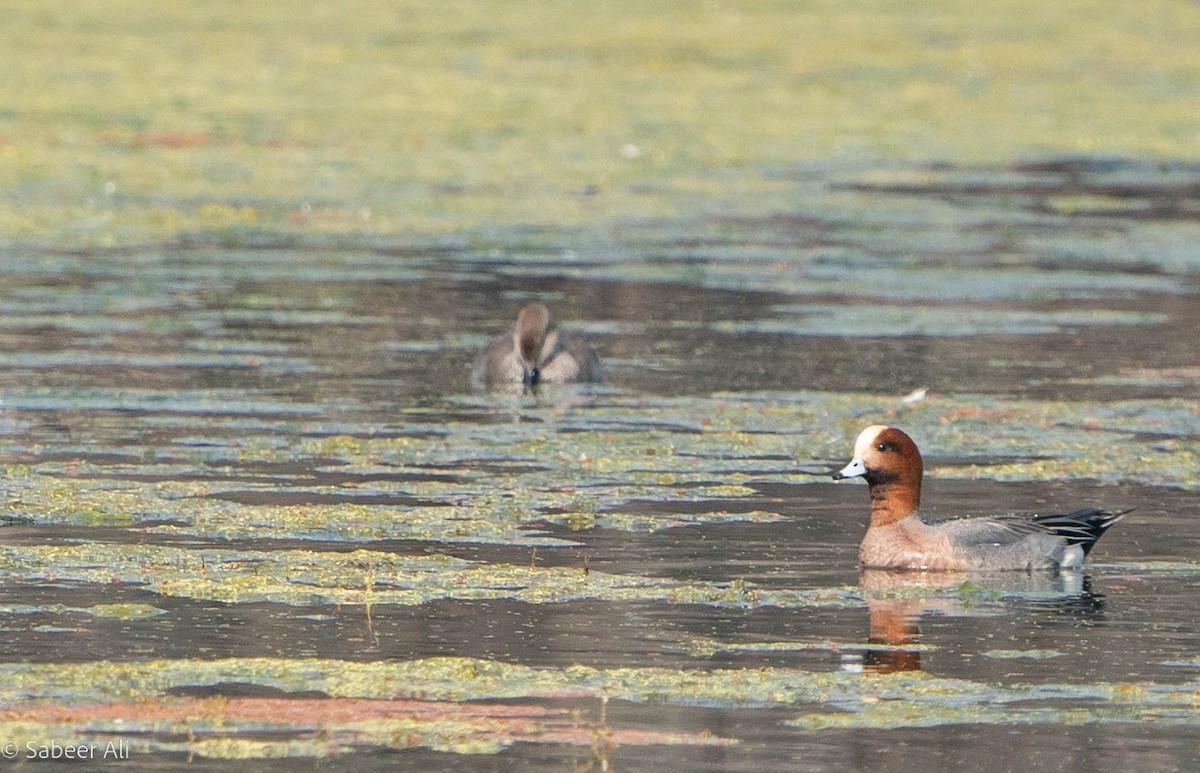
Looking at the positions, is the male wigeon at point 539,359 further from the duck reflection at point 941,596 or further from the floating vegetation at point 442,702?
the floating vegetation at point 442,702

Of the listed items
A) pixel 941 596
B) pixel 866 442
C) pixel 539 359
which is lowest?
pixel 941 596

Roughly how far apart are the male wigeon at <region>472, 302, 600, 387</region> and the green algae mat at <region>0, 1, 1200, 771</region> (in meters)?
0.21

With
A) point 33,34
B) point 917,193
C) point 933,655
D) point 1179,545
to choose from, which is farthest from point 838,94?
point 933,655

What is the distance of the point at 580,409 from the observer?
13961 millimetres

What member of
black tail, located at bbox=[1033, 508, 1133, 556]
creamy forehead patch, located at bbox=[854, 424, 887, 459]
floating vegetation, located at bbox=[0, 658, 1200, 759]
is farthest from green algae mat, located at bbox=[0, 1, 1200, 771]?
creamy forehead patch, located at bbox=[854, 424, 887, 459]

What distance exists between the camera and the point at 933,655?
8.38 meters

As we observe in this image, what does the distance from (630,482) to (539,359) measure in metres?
3.36

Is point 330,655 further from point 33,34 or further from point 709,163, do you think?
point 33,34

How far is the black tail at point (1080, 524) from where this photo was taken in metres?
9.95

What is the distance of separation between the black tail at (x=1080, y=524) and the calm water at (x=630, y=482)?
0.51 feet

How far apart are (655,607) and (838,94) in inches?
863

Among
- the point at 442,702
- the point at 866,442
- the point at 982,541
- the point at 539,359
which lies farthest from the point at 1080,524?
the point at 539,359

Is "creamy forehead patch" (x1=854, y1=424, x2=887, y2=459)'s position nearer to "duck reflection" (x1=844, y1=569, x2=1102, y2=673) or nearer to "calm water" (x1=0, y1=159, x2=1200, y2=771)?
"calm water" (x1=0, y1=159, x2=1200, y2=771)

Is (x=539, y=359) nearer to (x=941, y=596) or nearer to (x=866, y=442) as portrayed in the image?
(x=866, y=442)
